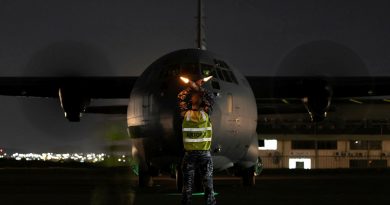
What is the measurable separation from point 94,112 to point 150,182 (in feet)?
27.7

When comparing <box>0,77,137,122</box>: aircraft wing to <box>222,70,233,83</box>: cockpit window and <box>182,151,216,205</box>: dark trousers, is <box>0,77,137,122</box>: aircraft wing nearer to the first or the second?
<box>222,70,233,83</box>: cockpit window

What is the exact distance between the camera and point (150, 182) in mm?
18672

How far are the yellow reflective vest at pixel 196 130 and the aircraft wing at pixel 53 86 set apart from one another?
44.1ft

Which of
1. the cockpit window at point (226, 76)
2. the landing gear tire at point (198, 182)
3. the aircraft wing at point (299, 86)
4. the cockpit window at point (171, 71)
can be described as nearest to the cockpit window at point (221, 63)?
the cockpit window at point (226, 76)

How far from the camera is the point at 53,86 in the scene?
88.2 ft

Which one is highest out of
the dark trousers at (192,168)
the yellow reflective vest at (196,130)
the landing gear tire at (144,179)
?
the yellow reflective vest at (196,130)

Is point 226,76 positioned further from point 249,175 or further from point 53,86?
point 53,86

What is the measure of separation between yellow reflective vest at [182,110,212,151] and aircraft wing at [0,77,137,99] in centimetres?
1345

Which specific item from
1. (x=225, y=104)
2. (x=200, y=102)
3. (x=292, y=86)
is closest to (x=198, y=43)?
(x=292, y=86)

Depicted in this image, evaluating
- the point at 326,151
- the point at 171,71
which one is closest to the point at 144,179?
the point at 171,71

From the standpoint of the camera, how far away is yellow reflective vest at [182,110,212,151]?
11.0 meters

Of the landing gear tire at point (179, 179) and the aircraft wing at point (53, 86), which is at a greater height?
the aircraft wing at point (53, 86)

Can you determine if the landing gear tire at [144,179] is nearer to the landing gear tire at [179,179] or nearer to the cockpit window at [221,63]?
the landing gear tire at [179,179]

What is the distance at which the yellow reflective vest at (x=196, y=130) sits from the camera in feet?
36.2
